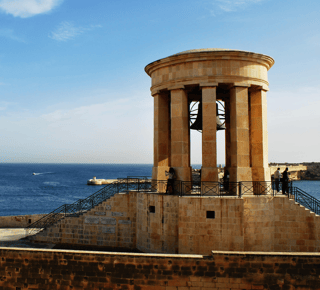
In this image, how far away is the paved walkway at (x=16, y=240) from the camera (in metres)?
19.0

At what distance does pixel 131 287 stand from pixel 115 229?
648 centimetres

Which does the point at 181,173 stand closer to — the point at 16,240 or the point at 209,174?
the point at 209,174

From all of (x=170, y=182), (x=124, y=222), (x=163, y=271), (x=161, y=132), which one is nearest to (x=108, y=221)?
(x=124, y=222)

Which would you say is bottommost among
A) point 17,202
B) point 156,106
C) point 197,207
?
point 17,202

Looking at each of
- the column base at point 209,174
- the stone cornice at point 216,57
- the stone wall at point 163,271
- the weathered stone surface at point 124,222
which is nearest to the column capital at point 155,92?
the stone cornice at point 216,57

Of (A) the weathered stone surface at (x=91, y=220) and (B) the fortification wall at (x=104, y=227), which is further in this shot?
(A) the weathered stone surface at (x=91, y=220)

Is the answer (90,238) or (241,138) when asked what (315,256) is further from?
(90,238)

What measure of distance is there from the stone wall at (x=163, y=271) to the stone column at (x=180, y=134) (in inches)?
222

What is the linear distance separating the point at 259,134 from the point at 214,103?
11.5 feet

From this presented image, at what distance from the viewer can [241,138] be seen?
54.5 ft

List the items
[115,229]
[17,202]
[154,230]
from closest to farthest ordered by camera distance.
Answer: [154,230]
[115,229]
[17,202]

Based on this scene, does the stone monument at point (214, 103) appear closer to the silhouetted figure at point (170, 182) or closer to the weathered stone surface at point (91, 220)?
the silhouetted figure at point (170, 182)

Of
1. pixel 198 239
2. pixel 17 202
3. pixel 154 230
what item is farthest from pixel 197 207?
pixel 17 202

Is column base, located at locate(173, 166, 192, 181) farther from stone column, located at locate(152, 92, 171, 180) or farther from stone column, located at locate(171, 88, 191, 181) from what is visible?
stone column, located at locate(152, 92, 171, 180)
